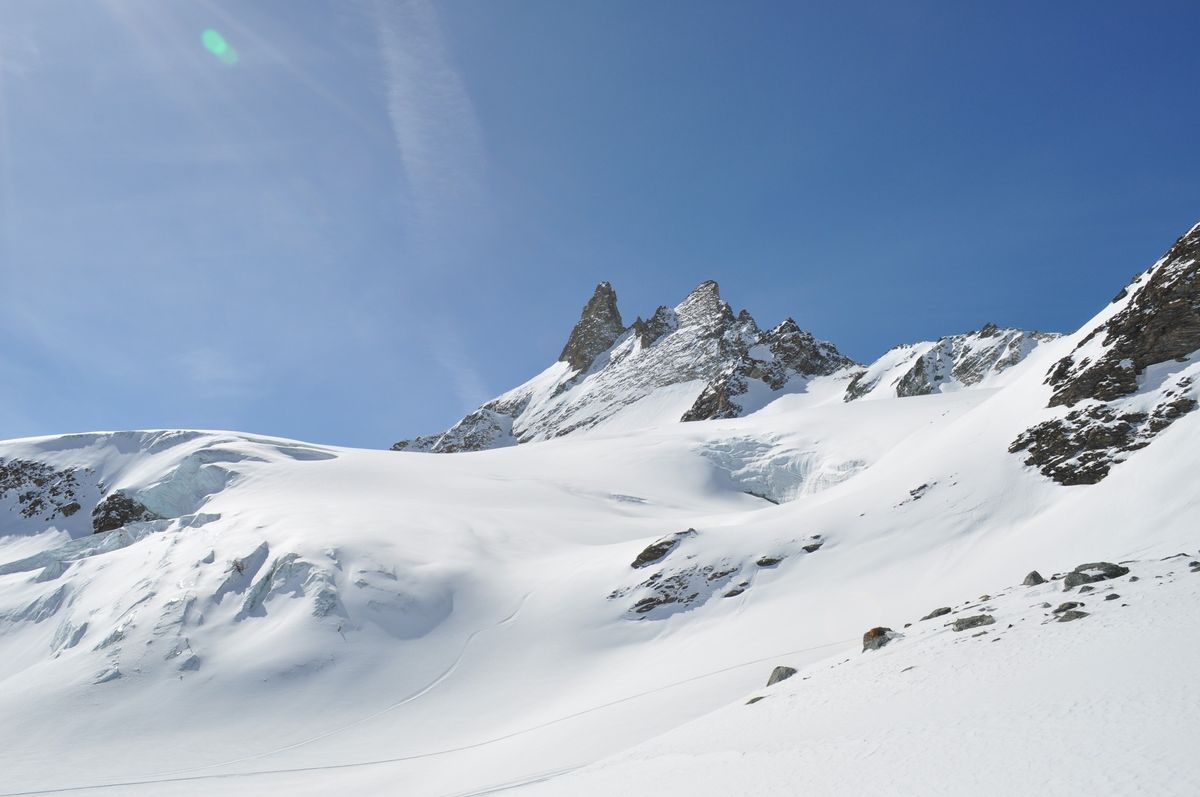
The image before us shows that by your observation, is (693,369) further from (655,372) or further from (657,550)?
(657,550)

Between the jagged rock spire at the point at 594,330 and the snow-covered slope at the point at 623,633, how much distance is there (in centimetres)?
12510

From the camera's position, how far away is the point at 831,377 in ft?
404

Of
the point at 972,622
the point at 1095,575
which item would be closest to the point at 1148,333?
the point at 1095,575

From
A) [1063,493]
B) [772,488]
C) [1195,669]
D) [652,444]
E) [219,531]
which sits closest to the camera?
[1195,669]

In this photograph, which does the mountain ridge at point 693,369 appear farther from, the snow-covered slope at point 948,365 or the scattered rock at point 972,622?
the scattered rock at point 972,622

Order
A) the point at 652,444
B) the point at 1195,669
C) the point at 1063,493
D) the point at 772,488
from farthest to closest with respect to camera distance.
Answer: the point at 652,444 < the point at 772,488 < the point at 1063,493 < the point at 1195,669

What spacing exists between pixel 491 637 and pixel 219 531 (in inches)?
887

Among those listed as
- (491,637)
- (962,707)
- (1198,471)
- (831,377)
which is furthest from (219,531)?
(831,377)

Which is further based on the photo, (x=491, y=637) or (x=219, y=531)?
(x=219, y=531)

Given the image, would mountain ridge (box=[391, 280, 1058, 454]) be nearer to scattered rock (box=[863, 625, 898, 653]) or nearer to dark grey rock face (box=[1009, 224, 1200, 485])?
dark grey rock face (box=[1009, 224, 1200, 485])

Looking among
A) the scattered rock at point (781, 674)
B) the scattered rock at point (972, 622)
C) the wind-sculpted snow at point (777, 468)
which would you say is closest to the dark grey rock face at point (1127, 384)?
the scattered rock at point (972, 622)

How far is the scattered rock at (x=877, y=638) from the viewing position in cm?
1584

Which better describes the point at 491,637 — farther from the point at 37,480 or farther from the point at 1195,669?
the point at 37,480

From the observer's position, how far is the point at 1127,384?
27.8 meters
